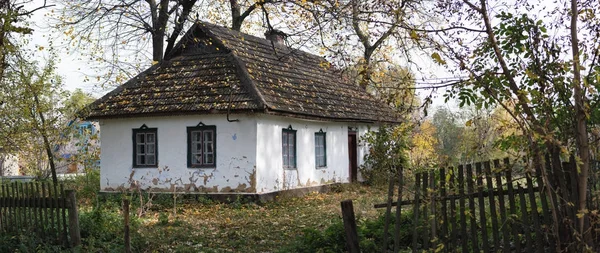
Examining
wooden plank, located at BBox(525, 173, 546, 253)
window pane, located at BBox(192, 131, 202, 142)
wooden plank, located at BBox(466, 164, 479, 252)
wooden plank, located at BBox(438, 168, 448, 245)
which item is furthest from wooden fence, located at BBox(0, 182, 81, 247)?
window pane, located at BBox(192, 131, 202, 142)

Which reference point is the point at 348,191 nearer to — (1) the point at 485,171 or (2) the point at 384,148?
(2) the point at 384,148

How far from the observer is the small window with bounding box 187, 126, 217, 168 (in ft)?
55.3

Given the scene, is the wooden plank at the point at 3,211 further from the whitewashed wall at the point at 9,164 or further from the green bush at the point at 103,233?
the whitewashed wall at the point at 9,164

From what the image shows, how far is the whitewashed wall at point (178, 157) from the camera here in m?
16.4

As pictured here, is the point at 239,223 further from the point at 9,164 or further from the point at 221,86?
the point at 9,164

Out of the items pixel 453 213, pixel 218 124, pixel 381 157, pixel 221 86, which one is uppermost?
pixel 221 86

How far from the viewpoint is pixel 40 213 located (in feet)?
Result: 31.4

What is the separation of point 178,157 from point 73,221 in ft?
26.2

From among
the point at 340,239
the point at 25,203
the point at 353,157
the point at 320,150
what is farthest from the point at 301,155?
the point at 340,239

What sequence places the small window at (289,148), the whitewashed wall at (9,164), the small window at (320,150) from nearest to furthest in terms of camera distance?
1. the small window at (289,148)
2. the small window at (320,150)
3. the whitewashed wall at (9,164)

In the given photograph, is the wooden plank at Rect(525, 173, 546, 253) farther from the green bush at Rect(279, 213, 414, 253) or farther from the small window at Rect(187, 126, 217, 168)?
the small window at Rect(187, 126, 217, 168)

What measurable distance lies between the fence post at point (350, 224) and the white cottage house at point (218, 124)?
29.4 feet

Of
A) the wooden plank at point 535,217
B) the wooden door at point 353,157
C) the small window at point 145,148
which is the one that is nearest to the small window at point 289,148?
the small window at point 145,148

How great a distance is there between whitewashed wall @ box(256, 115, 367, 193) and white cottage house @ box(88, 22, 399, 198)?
31 mm
